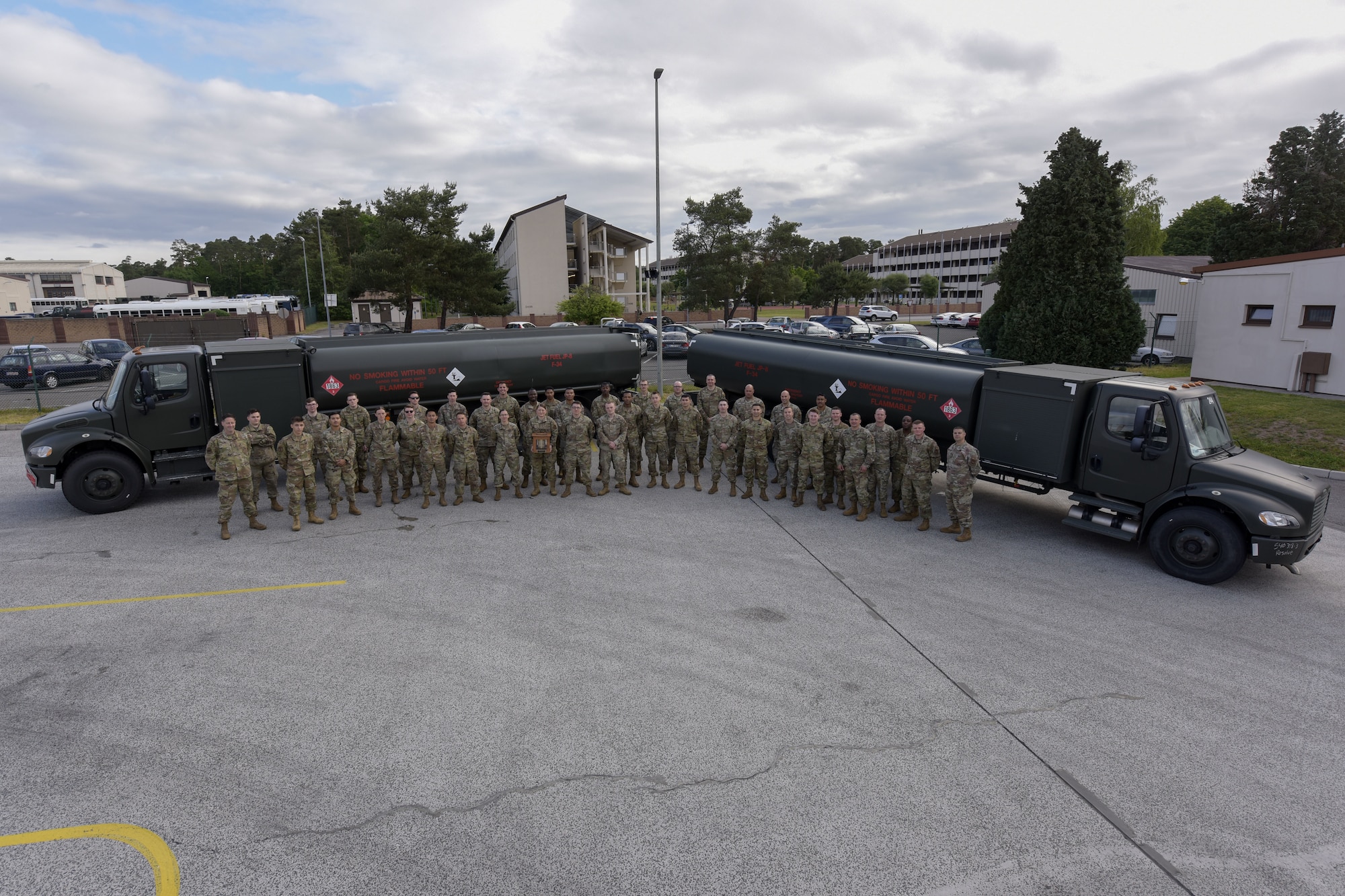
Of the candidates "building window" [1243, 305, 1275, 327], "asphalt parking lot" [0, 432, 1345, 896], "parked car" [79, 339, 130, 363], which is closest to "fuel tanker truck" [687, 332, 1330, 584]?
"asphalt parking lot" [0, 432, 1345, 896]

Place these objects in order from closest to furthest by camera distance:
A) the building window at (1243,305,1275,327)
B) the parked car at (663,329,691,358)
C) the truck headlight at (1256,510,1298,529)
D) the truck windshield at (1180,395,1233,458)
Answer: the truck headlight at (1256,510,1298,529) → the truck windshield at (1180,395,1233,458) → the building window at (1243,305,1275,327) → the parked car at (663,329,691,358)

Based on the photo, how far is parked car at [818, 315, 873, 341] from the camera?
40.4 metres

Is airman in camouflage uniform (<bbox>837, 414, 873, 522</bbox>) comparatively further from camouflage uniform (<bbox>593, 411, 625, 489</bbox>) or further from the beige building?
the beige building

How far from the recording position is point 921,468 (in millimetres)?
10656

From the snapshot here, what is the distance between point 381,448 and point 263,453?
1637mm

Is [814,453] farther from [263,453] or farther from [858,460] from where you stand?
[263,453]

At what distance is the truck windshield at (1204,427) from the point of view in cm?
909

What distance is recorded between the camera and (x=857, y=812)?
4.84 metres

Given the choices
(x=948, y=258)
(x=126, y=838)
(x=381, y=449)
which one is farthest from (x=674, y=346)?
(x=948, y=258)

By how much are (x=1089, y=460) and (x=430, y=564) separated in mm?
8805

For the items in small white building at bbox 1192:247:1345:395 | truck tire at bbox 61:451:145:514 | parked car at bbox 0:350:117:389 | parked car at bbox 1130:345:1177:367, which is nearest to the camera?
truck tire at bbox 61:451:145:514

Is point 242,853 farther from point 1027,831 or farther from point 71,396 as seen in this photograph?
point 71,396

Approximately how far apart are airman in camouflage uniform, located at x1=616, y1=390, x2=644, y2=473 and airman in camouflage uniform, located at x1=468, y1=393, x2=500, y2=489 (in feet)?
7.13

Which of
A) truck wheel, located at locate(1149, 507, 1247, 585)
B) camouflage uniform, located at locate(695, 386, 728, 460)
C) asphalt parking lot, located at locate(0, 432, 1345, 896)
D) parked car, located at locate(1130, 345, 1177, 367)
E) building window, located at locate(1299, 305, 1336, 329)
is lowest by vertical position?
asphalt parking lot, located at locate(0, 432, 1345, 896)
